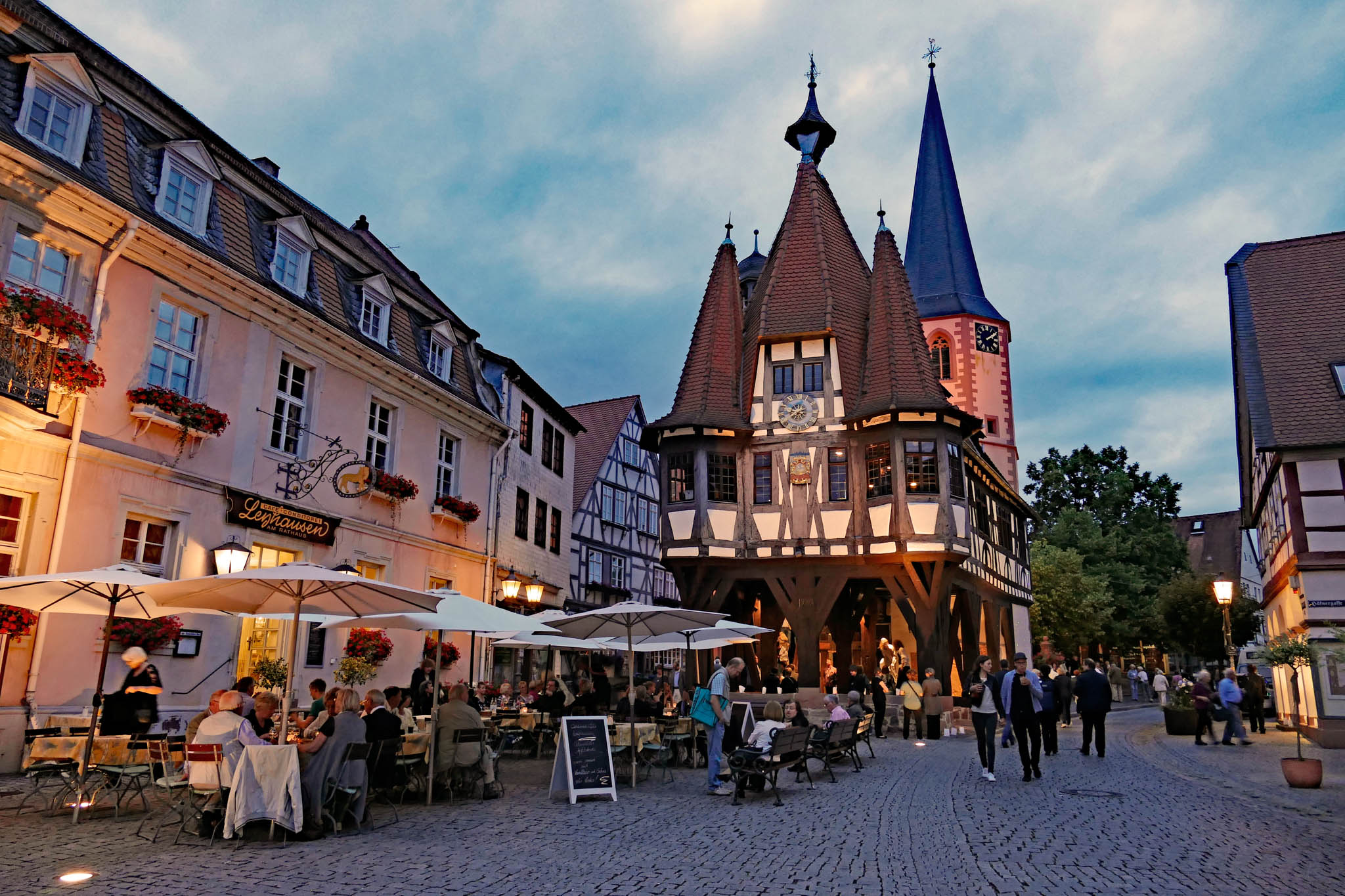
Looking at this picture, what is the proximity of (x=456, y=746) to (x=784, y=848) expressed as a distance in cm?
413

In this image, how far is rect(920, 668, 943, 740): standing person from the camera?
65.0 feet

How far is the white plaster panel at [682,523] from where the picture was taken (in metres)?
24.8

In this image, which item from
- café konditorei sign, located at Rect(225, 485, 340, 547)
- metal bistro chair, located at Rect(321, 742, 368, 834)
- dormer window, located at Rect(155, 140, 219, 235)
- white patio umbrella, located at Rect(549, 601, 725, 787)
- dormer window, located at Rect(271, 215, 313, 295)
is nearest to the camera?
metal bistro chair, located at Rect(321, 742, 368, 834)

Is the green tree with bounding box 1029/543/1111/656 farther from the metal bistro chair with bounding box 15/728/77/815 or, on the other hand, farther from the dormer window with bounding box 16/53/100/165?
the dormer window with bounding box 16/53/100/165

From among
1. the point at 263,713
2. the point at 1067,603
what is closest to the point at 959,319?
the point at 1067,603

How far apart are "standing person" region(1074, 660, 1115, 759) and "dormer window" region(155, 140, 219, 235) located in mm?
15928

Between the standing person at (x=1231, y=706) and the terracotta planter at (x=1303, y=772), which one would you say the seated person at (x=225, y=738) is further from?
the standing person at (x=1231, y=706)

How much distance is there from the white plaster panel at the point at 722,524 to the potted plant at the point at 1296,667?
1217 cm

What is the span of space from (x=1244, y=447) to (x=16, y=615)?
3265cm

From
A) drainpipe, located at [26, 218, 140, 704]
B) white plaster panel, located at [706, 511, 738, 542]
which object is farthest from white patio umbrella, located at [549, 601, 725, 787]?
white plaster panel, located at [706, 511, 738, 542]

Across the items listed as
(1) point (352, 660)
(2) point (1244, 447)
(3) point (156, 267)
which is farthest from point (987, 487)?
(3) point (156, 267)

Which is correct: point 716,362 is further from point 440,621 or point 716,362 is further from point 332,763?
point 332,763

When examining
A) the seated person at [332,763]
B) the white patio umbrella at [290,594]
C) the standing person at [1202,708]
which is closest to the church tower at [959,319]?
the standing person at [1202,708]

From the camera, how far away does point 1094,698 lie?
52.0ft
